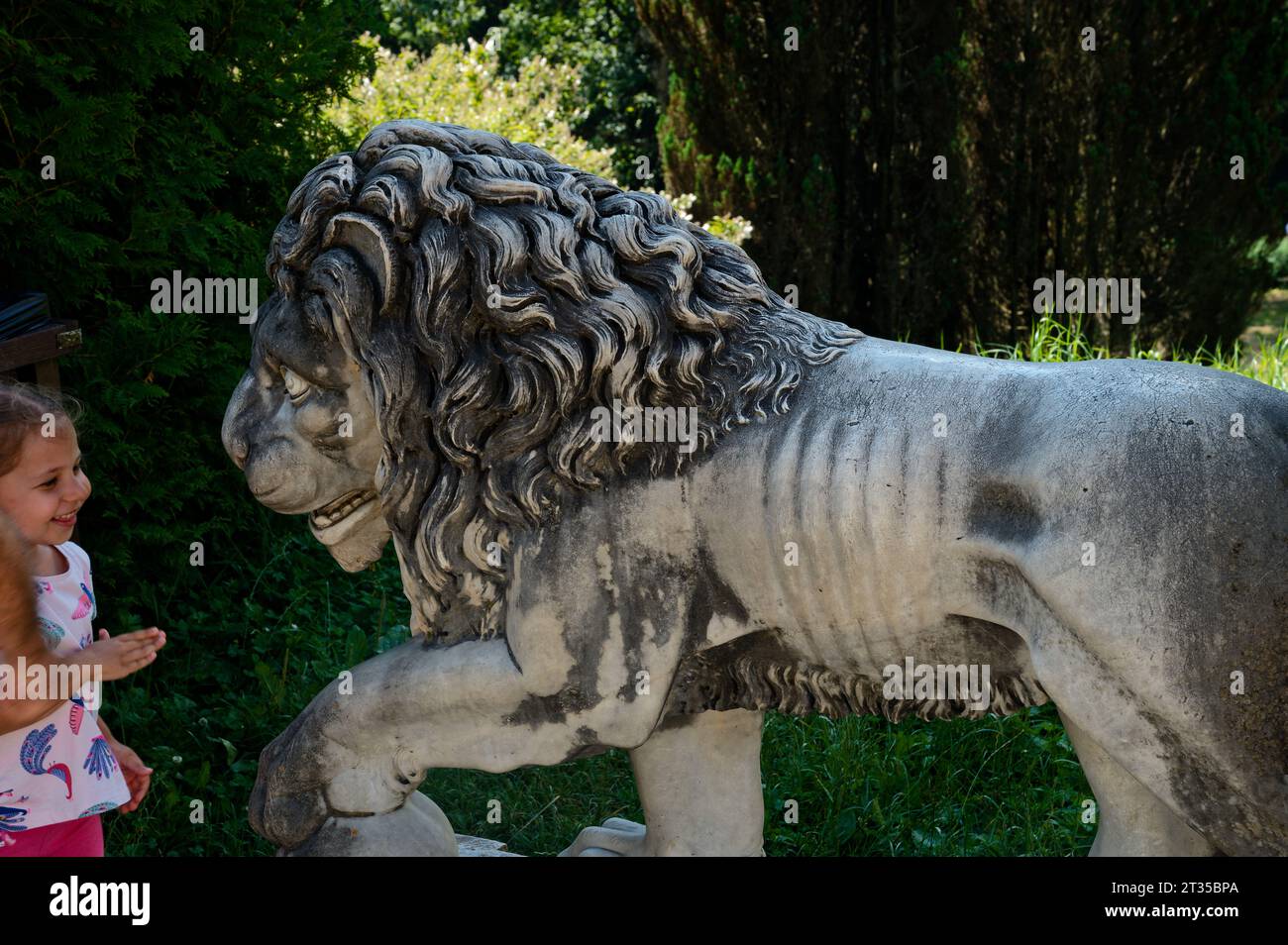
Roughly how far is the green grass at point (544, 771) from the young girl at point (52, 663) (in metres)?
1.00

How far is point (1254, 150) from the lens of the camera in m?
8.49

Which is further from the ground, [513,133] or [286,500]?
[513,133]

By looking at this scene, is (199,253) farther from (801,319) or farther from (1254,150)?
(1254,150)

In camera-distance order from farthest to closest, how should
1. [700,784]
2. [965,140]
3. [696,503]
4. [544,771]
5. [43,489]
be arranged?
[965,140], [544,771], [700,784], [43,489], [696,503]

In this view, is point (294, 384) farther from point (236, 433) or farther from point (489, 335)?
point (489, 335)

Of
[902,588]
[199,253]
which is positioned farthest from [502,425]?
[199,253]

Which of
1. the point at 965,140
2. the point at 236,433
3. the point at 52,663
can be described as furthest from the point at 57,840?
the point at 965,140

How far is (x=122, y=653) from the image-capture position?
2.64 m

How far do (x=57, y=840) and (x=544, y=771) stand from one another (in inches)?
68.7

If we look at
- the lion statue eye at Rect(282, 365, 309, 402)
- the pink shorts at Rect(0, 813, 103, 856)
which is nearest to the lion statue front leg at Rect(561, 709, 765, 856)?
the lion statue eye at Rect(282, 365, 309, 402)

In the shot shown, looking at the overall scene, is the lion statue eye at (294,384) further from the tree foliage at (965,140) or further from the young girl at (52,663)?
the tree foliage at (965,140)

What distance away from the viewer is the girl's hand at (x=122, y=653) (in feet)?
8.62

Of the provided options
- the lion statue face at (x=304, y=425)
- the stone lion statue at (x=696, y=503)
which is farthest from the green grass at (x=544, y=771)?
the lion statue face at (x=304, y=425)

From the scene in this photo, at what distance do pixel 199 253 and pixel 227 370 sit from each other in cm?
42
